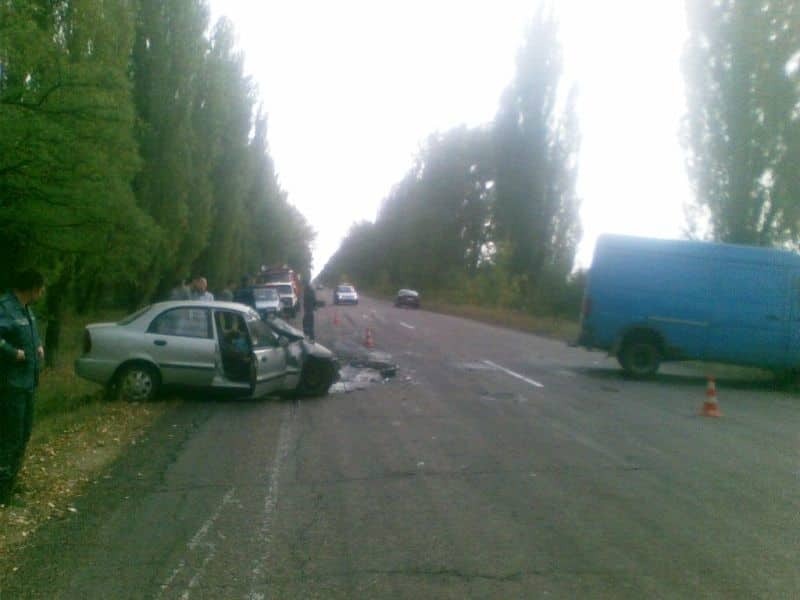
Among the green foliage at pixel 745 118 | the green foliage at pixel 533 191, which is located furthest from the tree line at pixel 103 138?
the green foliage at pixel 533 191

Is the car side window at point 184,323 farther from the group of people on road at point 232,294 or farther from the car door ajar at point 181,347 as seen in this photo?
the group of people on road at point 232,294

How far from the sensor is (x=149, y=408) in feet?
45.8

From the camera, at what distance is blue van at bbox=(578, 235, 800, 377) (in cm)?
2075

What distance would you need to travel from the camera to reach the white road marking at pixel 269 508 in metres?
6.18

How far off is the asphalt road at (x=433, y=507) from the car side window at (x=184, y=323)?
3.61 feet

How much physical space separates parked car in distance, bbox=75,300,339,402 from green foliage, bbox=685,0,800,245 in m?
19.7

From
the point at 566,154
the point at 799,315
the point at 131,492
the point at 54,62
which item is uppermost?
the point at 566,154

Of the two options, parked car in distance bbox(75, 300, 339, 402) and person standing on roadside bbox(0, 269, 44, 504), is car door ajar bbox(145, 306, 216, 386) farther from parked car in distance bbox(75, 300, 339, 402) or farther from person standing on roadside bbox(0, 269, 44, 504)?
person standing on roadside bbox(0, 269, 44, 504)

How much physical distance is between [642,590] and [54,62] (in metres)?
11.5

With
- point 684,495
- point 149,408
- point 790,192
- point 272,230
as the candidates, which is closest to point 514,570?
point 684,495

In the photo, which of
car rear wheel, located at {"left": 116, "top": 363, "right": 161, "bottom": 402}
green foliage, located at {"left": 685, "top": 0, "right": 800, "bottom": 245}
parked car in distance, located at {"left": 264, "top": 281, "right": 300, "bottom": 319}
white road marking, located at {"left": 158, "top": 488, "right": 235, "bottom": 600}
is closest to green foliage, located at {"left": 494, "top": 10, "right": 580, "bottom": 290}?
parked car in distance, located at {"left": 264, "top": 281, "right": 300, "bottom": 319}

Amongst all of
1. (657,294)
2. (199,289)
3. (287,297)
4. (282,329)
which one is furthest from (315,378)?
(287,297)

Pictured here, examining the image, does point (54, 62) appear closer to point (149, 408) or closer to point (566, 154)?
point (149, 408)

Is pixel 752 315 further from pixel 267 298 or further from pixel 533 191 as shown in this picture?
pixel 533 191
